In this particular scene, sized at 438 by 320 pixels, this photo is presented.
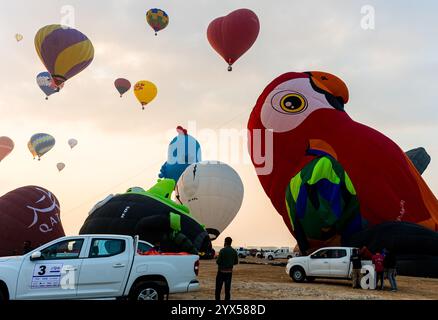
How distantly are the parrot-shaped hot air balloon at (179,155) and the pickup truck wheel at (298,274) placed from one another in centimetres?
2989

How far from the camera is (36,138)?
4644cm

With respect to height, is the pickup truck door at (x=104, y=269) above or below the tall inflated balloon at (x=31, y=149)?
below

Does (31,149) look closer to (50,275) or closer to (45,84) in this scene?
(45,84)

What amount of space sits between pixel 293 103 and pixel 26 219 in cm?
1679

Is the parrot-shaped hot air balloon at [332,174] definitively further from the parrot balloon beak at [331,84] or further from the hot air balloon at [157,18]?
the hot air balloon at [157,18]

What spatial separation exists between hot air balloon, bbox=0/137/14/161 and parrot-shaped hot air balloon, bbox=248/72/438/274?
27.8m

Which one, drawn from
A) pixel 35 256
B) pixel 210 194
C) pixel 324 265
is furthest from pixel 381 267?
pixel 210 194

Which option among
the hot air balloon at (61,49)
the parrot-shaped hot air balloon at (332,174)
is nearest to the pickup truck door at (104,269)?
the parrot-shaped hot air balloon at (332,174)

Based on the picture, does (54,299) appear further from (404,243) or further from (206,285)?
(404,243)

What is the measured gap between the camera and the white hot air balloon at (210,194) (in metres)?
37.5

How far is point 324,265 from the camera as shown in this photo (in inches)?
631

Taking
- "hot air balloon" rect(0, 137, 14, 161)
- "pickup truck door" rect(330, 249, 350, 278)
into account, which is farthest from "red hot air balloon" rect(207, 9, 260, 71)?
"hot air balloon" rect(0, 137, 14, 161)

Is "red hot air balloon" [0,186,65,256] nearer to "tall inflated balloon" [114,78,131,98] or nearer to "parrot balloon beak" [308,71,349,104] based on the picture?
"tall inflated balloon" [114,78,131,98]

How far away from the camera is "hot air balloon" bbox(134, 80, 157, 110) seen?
42.6 m
